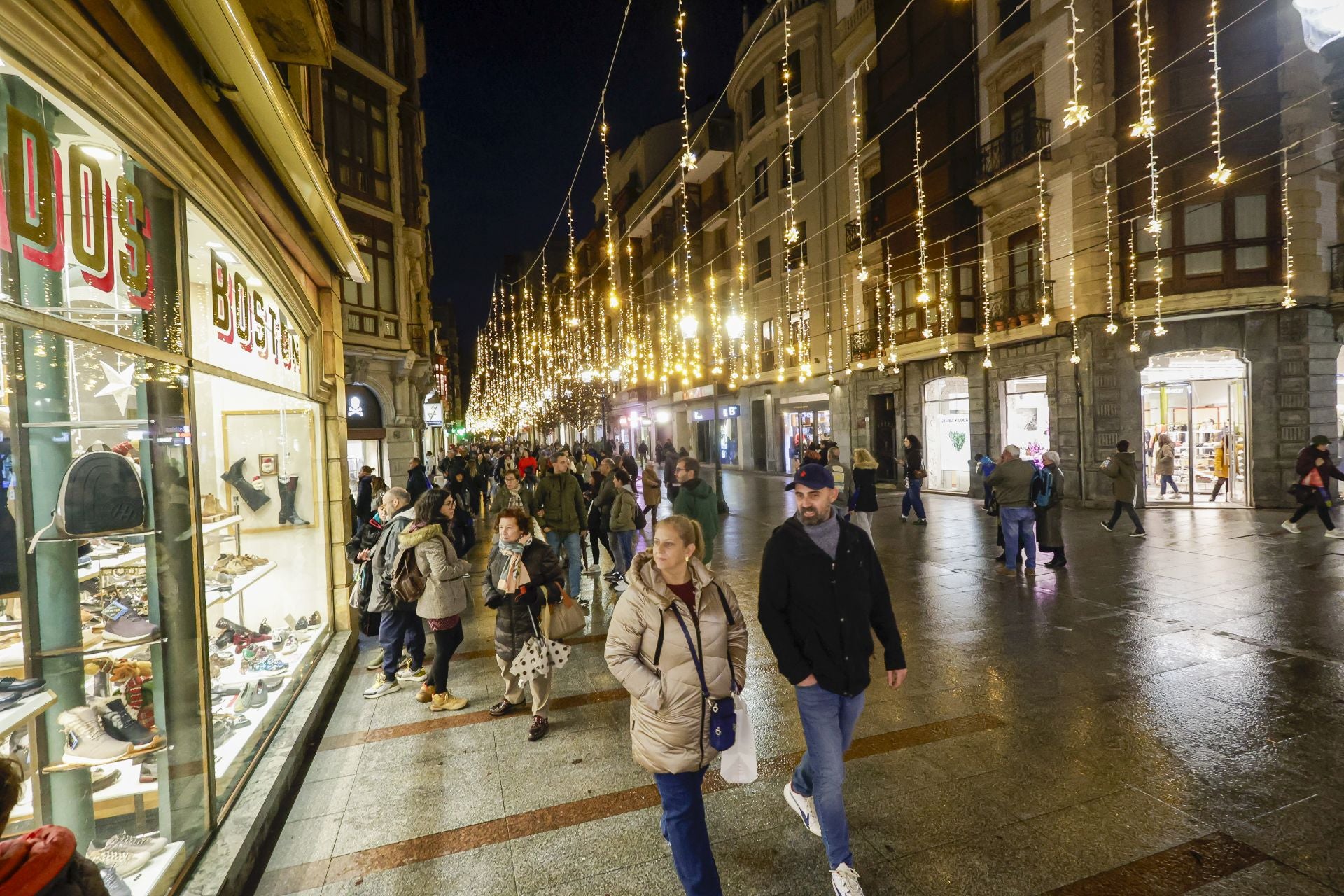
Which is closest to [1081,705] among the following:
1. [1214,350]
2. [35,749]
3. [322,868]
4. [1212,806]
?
[1212,806]

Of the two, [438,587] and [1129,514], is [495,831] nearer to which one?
[438,587]

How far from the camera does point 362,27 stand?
16859mm

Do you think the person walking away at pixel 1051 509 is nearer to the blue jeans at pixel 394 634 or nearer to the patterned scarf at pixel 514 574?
the patterned scarf at pixel 514 574

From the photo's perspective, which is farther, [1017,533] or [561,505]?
[1017,533]

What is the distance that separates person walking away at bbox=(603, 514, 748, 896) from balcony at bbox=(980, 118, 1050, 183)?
1723 cm

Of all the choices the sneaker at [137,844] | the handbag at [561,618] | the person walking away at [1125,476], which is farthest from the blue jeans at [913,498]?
the sneaker at [137,844]

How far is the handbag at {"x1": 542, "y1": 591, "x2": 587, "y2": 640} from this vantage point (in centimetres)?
484

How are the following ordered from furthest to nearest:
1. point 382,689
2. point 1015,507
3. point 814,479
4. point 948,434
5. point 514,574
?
point 948,434 → point 1015,507 → point 382,689 → point 514,574 → point 814,479

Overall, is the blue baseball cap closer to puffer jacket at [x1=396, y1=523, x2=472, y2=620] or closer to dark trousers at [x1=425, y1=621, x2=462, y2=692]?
puffer jacket at [x1=396, y1=523, x2=472, y2=620]

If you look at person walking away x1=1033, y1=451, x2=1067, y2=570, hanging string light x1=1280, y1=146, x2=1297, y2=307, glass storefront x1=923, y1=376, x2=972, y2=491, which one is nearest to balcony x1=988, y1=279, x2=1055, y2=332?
glass storefront x1=923, y1=376, x2=972, y2=491

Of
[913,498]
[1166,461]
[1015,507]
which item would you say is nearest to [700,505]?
[1015,507]

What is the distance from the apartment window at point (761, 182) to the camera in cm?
2791

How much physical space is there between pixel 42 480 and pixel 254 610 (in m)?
3.14

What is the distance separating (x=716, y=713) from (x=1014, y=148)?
1928 centimetres
